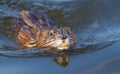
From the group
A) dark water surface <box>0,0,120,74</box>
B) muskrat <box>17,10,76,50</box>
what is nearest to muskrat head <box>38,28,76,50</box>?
muskrat <box>17,10,76,50</box>

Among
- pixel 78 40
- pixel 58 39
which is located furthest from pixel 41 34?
pixel 78 40

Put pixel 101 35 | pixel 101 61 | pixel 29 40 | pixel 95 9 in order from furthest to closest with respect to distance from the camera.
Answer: pixel 95 9
pixel 101 35
pixel 29 40
pixel 101 61

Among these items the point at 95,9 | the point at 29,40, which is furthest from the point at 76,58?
the point at 95,9

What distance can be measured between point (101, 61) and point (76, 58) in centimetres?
37

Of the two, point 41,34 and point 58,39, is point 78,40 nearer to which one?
point 41,34

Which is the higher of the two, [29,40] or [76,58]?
[29,40]

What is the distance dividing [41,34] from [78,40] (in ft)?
2.34

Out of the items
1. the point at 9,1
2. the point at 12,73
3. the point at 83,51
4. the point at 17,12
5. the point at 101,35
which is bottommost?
the point at 12,73

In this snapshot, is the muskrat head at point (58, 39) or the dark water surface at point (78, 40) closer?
the dark water surface at point (78, 40)

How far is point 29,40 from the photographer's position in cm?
621

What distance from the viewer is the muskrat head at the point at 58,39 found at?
5641 millimetres

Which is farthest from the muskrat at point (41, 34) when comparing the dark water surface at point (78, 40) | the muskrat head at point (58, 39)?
the dark water surface at point (78, 40)

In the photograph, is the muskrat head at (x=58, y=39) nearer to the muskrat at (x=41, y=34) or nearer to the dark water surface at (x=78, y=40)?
the muskrat at (x=41, y=34)

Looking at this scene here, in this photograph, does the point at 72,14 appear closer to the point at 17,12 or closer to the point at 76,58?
the point at 17,12
